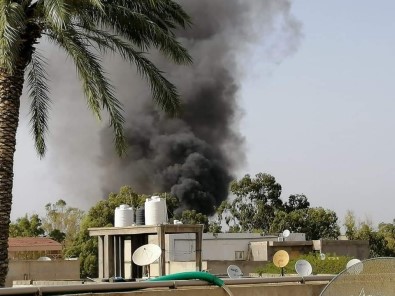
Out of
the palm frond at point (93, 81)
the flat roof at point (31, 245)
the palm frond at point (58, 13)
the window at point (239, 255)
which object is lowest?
the window at point (239, 255)

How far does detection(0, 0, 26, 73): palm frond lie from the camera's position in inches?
455

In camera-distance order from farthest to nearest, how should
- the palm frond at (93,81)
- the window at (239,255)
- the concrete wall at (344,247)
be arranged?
the window at (239,255), the concrete wall at (344,247), the palm frond at (93,81)

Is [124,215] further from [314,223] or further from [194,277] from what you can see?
[314,223]

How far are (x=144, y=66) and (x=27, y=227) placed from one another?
49263mm

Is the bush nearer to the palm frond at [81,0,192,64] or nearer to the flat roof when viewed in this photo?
the flat roof

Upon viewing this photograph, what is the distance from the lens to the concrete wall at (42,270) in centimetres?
2294

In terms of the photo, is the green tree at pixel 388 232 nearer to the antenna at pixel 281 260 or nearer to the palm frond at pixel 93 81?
the antenna at pixel 281 260

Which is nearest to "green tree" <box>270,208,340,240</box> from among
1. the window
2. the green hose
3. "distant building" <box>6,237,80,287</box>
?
the window

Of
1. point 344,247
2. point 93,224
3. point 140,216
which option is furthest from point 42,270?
point 93,224

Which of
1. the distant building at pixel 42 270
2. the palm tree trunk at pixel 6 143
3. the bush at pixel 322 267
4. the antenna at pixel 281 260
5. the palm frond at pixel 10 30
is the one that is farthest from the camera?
the bush at pixel 322 267

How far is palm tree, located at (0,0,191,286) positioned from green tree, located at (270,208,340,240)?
51251 millimetres

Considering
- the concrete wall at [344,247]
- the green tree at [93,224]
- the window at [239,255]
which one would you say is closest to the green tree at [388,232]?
the concrete wall at [344,247]

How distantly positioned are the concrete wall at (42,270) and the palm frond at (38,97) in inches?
257

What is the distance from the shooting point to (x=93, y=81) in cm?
1311
